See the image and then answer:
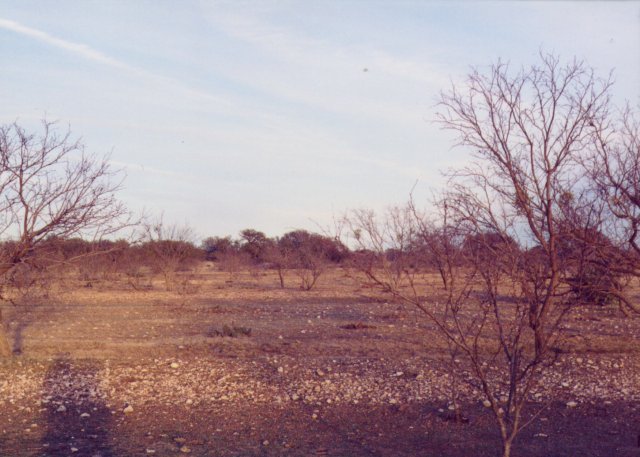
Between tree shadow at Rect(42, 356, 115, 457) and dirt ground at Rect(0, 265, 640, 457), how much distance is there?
3cm

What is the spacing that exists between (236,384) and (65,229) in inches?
163

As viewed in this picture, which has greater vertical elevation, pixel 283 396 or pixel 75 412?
pixel 283 396

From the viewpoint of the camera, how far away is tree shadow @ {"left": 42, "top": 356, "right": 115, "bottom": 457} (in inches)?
279

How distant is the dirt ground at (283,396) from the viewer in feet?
23.2

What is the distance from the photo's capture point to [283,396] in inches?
356

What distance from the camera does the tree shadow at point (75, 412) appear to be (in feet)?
23.2

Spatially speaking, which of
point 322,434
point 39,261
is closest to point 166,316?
point 39,261

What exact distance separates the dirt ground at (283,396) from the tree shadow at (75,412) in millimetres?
26

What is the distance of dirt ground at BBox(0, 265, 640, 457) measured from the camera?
7086 mm

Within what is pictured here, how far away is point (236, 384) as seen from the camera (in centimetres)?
964

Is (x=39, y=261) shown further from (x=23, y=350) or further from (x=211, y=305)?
(x=211, y=305)

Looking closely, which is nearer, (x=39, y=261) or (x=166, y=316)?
(x=39, y=261)

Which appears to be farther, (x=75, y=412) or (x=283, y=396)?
(x=283, y=396)

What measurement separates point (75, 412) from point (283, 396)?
2656 mm
